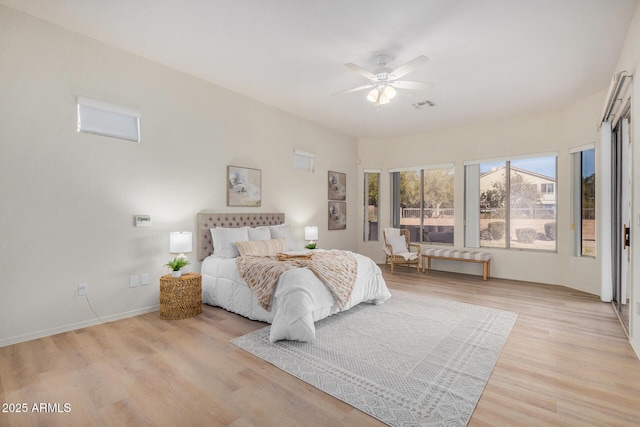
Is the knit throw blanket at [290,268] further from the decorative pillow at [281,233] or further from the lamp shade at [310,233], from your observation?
the lamp shade at [310,233]

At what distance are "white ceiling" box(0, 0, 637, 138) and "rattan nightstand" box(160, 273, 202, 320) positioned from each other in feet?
8.72

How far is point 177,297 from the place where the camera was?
3.61m

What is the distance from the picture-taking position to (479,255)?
5.96 metres

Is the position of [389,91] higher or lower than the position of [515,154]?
higher

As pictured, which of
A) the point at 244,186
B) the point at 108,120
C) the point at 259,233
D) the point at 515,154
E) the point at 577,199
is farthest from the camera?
the point at 515,154

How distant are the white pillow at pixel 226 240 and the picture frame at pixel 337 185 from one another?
2.68 m

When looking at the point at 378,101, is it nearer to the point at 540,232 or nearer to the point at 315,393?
the point at 315,393

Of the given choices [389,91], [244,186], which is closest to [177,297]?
[244,186]

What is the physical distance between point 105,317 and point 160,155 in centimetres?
200

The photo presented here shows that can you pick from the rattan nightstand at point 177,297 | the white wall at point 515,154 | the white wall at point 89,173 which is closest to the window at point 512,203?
the white wall at point 515,154

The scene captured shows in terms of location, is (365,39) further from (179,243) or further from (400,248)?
(400,248)

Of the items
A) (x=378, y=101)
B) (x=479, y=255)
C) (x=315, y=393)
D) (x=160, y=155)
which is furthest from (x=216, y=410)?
(x=479, y=255)

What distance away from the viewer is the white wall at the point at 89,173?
9.64 ft

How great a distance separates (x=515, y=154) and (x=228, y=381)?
6130 mm
